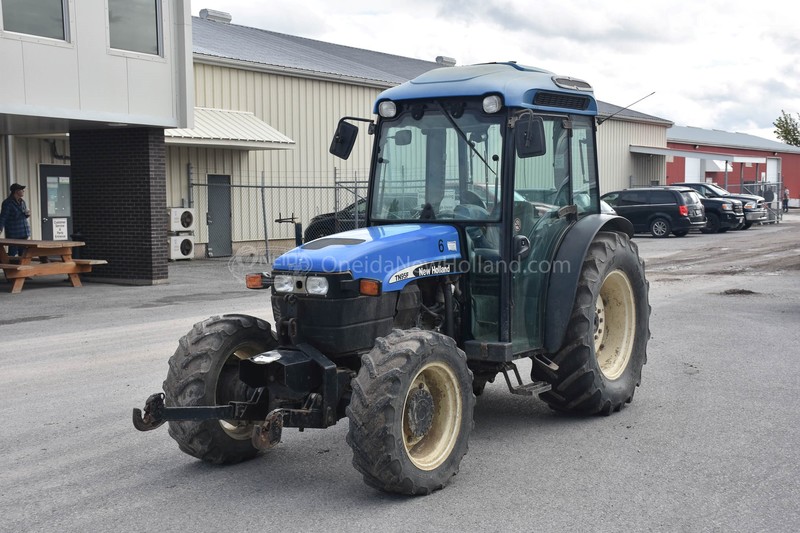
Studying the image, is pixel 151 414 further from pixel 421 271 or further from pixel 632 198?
pixel 632 198

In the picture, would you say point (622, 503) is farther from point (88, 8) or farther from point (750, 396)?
point (88, 8)

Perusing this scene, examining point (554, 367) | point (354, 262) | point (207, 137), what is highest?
point (207, 137)

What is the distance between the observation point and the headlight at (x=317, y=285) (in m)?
5.49

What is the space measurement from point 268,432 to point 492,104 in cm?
271

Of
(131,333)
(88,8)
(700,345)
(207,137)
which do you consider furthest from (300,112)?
(700,345)

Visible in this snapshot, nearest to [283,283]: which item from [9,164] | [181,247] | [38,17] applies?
[38,17]

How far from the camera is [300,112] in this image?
84.6ft

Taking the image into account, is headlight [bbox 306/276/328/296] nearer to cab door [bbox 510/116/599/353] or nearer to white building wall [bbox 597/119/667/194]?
cab door [bbox 510/116/599/353]

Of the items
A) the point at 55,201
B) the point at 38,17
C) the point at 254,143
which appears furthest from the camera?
the point at 254,143

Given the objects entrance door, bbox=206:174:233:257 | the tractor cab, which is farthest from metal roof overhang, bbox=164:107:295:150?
the tractor cab

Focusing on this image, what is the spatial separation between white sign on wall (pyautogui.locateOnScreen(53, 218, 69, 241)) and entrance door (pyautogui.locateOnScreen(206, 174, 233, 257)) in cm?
374

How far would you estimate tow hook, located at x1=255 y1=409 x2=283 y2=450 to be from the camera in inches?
200

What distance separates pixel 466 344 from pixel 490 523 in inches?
67.0

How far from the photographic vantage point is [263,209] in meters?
22.0
